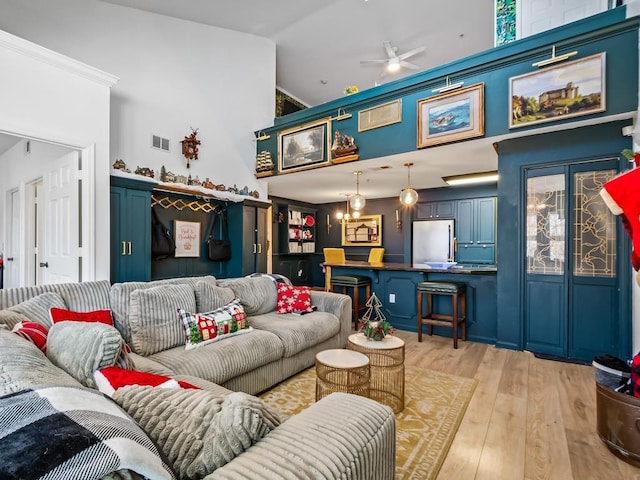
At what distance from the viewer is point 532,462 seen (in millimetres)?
1793

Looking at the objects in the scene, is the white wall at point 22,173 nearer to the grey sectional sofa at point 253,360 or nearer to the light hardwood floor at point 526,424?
the grey sectional sofa at point 253,360

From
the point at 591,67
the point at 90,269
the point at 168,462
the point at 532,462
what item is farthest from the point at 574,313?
the point at 90,269

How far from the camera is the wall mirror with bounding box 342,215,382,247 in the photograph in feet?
25.8

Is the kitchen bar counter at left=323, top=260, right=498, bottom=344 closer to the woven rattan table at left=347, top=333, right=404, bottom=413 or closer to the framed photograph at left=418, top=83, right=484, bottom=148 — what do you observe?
the framed photograph at left=418, top=83, right=484, bottom=148

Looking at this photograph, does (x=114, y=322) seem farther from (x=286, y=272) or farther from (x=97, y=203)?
(x=286, y=272)

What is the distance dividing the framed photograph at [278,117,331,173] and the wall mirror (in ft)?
11.3

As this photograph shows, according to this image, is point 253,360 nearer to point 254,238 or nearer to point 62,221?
point 62,221

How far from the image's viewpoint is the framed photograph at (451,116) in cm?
343

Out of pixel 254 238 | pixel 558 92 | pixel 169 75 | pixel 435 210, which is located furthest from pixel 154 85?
pixel 435 210

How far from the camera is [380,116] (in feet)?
13.5

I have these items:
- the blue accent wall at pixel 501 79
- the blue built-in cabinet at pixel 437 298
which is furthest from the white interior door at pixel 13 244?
the blue built-in cabinet at pixel 437 298

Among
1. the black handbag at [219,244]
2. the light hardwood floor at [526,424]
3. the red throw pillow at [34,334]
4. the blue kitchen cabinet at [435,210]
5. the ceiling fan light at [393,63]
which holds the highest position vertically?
the ceiling fan light at [393,63]

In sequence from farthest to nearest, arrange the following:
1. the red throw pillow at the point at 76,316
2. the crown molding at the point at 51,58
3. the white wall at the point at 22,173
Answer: the white wall at the point at 22,173 → the crown molding at the point at 51,58 → the red throw pillow at the point at 76,316

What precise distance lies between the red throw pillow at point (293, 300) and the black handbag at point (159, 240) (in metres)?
1.84
